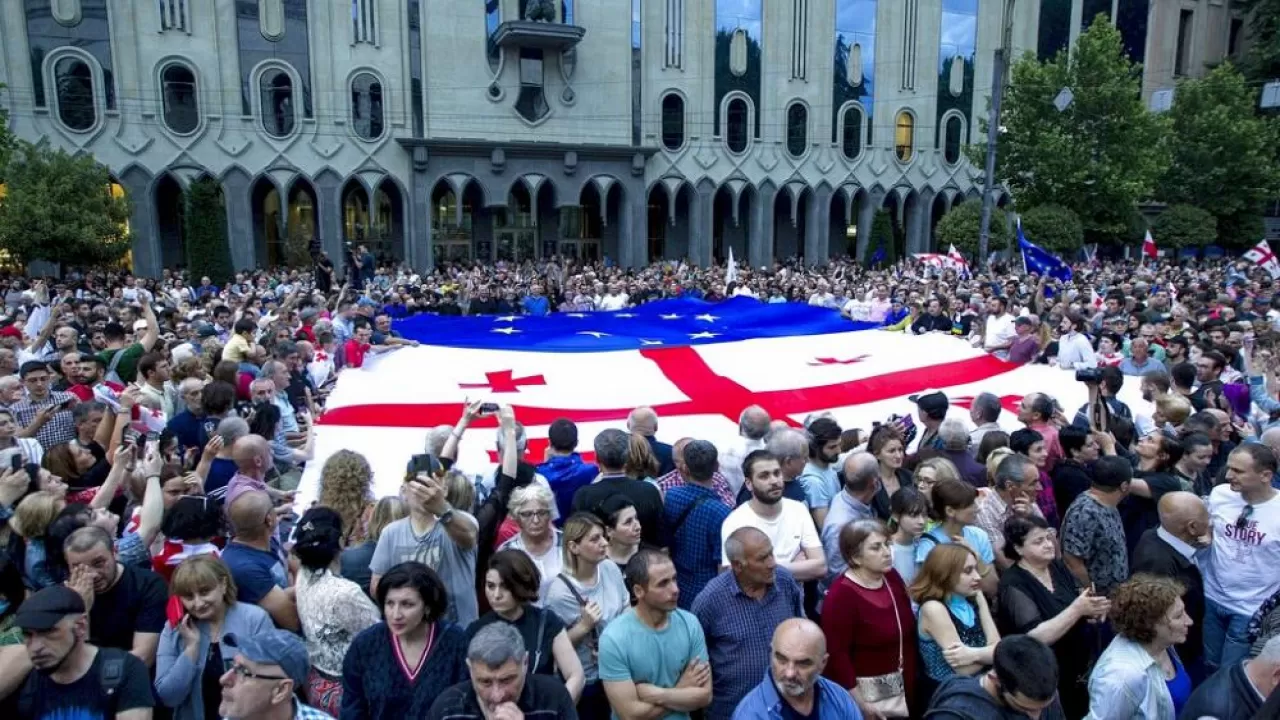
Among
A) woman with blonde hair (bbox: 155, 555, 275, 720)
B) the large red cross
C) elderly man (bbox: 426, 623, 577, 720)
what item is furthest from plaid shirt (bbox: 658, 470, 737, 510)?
the large red cross

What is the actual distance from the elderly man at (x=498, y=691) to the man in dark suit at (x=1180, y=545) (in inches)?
128

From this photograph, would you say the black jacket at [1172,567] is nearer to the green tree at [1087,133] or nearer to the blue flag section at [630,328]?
the blue flag section at [630,328]

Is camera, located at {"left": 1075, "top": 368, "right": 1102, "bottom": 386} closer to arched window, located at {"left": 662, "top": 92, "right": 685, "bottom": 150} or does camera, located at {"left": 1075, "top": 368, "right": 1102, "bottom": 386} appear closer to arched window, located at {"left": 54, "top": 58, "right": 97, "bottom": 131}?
arched window, located at {"left": 662, "top": 92, "right": 685, "bottom": 150}

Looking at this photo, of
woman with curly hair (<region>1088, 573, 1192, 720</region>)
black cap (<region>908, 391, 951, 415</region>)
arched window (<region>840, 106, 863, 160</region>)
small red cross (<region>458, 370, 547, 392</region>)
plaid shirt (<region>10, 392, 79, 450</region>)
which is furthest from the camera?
arched window (<region>840, 106, 863, 160</region>)

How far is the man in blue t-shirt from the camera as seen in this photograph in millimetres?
3324

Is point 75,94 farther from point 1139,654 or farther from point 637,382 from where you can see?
point 1139,654

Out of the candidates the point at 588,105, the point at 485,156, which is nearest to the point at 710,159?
the point at 588,105

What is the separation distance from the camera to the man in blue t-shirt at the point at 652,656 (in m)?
3.32

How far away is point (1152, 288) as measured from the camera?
670 inches

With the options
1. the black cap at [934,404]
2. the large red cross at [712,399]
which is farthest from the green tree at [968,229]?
the black cap at [934,404]

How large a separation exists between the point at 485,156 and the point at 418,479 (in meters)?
28.7

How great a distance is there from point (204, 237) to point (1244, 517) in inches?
1103

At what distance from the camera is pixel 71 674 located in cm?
303

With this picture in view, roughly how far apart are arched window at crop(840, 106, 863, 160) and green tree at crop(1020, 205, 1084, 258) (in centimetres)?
1030
